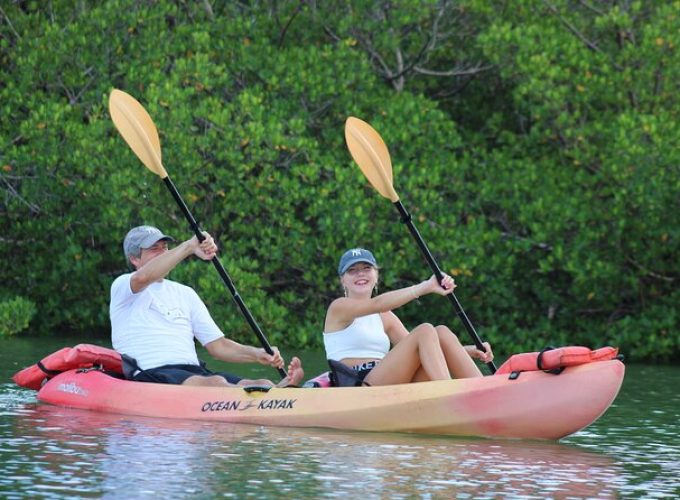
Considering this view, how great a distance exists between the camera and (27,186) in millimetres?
18469

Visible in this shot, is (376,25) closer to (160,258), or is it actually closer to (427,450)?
(160,258)

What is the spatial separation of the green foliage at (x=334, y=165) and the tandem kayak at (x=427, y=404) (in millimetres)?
7218

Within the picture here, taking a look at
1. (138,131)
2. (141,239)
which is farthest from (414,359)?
(138,131)

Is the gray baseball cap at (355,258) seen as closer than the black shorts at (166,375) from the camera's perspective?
Yes

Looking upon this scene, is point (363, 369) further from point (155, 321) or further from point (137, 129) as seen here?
point (137, 129)

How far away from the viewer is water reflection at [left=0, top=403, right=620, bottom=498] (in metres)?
7.16

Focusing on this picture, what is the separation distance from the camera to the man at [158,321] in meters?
9.97

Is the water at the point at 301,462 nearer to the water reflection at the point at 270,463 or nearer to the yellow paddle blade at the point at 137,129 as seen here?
the water reflection at the point at 270,463

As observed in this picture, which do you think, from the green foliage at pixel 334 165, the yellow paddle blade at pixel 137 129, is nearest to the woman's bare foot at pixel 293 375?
the yellow paddle blade at pixel 137 129

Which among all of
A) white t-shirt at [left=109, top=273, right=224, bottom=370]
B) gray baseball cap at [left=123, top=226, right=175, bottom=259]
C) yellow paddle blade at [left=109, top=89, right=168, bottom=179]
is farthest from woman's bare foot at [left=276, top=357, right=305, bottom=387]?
yellow paddle blade at [left=109, top=89, right=168, bottom=179]

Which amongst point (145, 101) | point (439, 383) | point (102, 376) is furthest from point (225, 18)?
point (439, 383)

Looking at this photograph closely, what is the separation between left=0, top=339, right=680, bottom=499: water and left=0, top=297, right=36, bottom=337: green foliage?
23.1 feet

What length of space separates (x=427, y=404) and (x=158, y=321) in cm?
187

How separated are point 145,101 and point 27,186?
1.66 metres
